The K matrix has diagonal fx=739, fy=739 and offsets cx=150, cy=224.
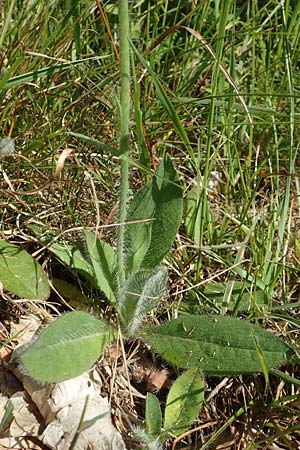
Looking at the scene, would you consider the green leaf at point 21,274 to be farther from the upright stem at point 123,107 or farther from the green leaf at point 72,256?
the upright stem at point 123,107

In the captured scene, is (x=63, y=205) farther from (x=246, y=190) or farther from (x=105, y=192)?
(x=246, y=190)

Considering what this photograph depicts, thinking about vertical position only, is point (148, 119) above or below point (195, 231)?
above

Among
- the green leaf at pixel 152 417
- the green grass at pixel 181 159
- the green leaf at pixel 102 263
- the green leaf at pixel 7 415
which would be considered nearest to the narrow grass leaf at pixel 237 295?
the green grass at pixel 181 159

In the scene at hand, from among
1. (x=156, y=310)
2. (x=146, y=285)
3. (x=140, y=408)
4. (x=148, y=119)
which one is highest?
(x=148, y=119)

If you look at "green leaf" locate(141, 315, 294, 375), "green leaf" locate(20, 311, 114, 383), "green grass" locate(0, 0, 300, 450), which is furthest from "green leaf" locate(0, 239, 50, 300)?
"green leaf" locate(141, 315, 294, 375)

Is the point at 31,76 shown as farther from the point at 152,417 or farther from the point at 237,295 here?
the point at 152,417

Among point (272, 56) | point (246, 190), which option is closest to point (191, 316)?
point (246, 190)

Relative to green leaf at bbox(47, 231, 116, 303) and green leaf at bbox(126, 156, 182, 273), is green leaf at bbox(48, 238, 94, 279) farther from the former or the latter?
green leaf at bbox(126, 156, 182, 273)
